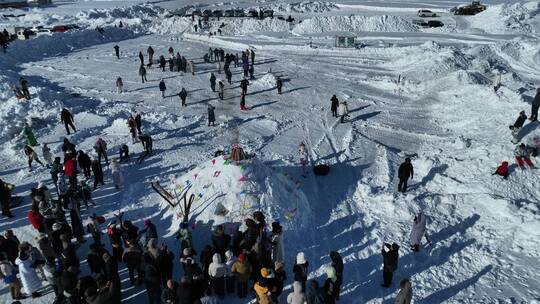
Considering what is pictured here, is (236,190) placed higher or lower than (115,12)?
lower

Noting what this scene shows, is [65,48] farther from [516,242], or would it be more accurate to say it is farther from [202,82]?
[516,242]

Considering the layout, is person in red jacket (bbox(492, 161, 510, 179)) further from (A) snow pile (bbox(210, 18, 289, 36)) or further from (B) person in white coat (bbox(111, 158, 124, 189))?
(A) snow pile (bbox(210, 18, 289, 36))

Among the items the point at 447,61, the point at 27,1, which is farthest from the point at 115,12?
the point at 447,61

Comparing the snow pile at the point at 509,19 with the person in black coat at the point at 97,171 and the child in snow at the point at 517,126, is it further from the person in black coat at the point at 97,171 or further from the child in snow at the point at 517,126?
the person in black coat at the point at 97,171

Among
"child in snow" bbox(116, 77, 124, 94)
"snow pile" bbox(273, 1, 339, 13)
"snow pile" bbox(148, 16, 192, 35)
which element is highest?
"snow pile" bbox(273, 1, 339, 13)

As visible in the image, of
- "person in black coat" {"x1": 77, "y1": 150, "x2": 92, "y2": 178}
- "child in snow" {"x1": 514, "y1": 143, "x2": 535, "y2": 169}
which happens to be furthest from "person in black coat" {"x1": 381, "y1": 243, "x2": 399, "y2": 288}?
"person in black coat" {"x1": 77, "y1": 150, "x2": 92, "y2": 178}

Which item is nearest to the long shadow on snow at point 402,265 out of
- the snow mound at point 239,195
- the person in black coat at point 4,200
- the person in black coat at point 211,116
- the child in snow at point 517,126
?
the snow mound at point 239,195
